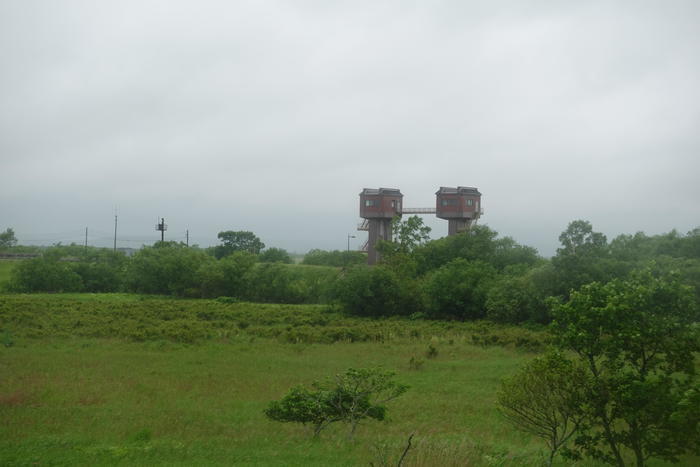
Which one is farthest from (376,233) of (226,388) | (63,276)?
(226,388)

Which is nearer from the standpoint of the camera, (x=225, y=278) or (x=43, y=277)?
(x=225, y=278)

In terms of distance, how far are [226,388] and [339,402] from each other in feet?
21.3

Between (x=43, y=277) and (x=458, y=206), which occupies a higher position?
(x=458, y=206)

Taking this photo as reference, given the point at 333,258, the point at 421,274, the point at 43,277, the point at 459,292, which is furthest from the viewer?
the point at 333,258

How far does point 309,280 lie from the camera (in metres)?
53.8

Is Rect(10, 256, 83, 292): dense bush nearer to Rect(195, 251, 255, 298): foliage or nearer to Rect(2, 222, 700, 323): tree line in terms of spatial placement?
Rect(2, 222, 700, 323): tree line

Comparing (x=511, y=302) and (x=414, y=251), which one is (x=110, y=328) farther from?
(x=414, y=251)

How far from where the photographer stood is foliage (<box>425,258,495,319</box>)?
3600 cm

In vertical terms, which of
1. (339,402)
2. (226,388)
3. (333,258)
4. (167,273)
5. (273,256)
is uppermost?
(273,256)

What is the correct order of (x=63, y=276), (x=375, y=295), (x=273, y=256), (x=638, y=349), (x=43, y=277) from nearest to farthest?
(x=638, y=349) → (x=375, y=295) → (x=43, y=277) → (x=63, y=276) → (x=273, y=256)

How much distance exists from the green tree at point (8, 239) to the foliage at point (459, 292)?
8084 centimetres

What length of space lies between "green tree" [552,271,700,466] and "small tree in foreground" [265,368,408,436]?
4053 mm

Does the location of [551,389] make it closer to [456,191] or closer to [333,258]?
[456,191]

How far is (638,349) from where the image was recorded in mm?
8586
